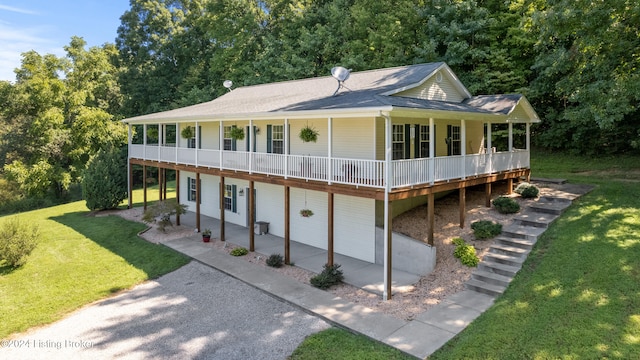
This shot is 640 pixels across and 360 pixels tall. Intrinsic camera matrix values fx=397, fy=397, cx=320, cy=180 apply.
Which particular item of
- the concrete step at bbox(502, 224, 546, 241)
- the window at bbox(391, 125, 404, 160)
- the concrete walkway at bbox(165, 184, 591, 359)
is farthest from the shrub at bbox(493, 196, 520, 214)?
the window at bbox(391, 125, 404, 160)

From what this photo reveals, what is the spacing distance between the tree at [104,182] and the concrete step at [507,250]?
69.5 feet

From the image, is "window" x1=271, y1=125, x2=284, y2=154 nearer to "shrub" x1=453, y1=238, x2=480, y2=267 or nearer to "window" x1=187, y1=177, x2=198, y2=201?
"window" x1=187, y1=177, x2=198, y2=201

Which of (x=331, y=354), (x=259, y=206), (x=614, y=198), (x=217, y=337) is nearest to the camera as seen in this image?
(x=331, y=354)

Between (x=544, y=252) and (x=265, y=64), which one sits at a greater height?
(x=265, y=64)

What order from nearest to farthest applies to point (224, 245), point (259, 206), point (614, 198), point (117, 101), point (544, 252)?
point (544, 252) < point (614, 198) < point (224, 245) < point (259, 206) < point (117, 101)

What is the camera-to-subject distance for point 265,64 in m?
34.5

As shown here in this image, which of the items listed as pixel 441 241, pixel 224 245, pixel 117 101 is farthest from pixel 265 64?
pixel 441 241

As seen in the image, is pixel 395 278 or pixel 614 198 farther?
pixel 614 198

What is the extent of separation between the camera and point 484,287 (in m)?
10.9

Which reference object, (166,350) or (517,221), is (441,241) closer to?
(517,221)

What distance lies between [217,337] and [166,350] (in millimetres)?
1106

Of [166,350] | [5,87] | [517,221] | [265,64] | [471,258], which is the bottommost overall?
[166,350]

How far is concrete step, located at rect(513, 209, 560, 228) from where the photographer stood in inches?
528

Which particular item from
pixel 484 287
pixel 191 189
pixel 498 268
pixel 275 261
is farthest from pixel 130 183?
pixel 498 268
